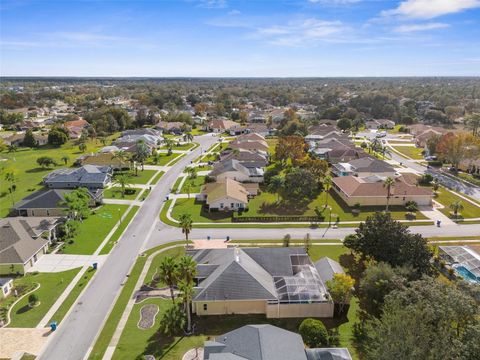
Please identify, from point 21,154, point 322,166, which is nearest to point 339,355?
point 322,166

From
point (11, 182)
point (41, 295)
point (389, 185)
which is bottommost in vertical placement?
point (41, 295)

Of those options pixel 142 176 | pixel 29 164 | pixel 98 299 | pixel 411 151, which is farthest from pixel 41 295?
pixel 411 151

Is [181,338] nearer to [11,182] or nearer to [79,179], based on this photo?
[79,179]

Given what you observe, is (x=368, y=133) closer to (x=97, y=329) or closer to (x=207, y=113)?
(x=207, y=113)

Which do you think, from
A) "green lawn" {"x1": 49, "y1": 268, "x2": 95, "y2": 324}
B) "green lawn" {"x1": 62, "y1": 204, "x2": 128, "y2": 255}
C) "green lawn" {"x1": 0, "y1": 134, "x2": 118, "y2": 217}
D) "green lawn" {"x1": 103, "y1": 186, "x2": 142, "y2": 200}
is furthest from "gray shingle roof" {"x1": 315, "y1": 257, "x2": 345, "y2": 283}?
"green lawn" {"x1": 0, "y1": 134, "x2": 118, "y2": 217}

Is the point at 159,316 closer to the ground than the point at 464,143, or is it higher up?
closer to the ground

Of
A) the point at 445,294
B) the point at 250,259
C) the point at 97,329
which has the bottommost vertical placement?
the point at 97,329
